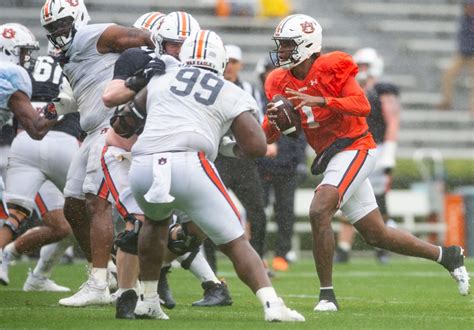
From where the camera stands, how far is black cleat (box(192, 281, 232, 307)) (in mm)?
7469

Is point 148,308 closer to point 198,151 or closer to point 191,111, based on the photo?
point 198,151

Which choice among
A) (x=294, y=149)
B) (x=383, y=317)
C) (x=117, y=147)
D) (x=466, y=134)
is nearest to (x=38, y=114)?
(x=117, y=147)

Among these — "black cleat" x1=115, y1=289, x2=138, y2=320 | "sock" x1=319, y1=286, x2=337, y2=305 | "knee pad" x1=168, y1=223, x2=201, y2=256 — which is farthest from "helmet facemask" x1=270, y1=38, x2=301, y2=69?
"black cleat" x1=115, y1=289, x2=138, y2=320

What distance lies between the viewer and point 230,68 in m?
9.86

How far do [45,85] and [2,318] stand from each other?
273 cm

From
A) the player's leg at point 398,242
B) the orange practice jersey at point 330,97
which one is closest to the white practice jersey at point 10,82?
the orange practice jersey at point 330,97

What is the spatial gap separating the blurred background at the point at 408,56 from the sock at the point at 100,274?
28.1 feet

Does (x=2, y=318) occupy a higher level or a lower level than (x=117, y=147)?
lower

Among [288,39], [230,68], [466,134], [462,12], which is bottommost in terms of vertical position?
[466,134]

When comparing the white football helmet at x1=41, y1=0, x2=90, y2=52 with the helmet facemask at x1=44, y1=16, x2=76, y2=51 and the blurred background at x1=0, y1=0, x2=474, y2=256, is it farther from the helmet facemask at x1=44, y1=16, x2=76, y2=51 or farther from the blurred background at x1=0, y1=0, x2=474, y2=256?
the blurred background at x1=0, y1=0, x2=474, y2=256

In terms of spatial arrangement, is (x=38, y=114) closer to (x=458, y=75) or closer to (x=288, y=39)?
(x=288, y=39)

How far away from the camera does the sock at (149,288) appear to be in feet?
20.6

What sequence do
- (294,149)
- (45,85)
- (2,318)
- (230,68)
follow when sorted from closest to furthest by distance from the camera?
(2,318) < (45,85) < (230,68) < (294,149)

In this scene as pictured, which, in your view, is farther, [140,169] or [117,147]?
[117,147]
